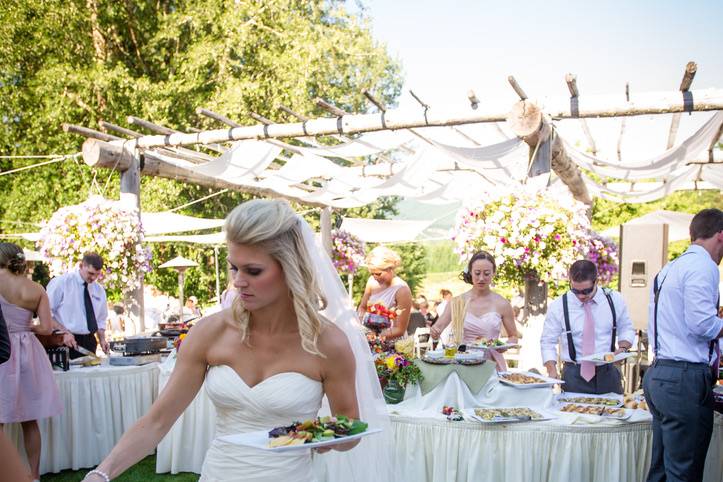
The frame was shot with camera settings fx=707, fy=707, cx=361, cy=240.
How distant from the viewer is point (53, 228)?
26.2 ft

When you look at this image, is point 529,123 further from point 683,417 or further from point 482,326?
point 683,417

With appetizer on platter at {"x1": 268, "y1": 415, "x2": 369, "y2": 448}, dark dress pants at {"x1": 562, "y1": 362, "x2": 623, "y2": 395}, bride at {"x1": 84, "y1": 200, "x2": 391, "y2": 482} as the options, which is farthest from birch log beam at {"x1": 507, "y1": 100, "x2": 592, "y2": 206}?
appetizer on platter at {"x1": 268, "y1": 415, "x2": 369, "y2": 448}

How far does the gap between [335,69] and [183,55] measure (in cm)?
431

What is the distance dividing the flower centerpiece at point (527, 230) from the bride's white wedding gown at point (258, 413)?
12.9ft

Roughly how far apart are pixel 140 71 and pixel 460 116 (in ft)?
49.3

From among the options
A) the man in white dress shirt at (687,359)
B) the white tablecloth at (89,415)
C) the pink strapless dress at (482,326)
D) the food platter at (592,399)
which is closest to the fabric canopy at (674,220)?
the pink strapless dress at (482,326)

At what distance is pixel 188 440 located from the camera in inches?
230

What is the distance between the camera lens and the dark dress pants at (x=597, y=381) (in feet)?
15.3

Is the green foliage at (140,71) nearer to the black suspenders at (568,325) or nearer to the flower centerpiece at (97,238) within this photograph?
the flower centerpiece at (97,238)

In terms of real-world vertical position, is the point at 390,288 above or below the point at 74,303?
above

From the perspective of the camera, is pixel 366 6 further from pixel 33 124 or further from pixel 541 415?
pixel 541 415

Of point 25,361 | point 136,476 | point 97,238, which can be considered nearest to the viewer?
point 25,361

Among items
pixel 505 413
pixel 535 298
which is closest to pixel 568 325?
pixel 505 413

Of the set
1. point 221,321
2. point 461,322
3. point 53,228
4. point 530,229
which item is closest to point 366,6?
point 53,228
